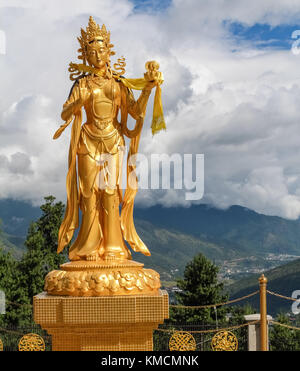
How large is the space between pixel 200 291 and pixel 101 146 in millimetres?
11330

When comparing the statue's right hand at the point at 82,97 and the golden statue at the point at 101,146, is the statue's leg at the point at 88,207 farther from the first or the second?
the statue's right hand at the point at 82,97

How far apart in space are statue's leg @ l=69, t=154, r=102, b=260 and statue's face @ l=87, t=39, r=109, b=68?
1097 millimetres

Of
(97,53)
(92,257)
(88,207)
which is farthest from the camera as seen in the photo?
(97,53)

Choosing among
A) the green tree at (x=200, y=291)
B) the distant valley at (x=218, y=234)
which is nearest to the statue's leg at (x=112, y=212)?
the green tree at (x=200, y=291)

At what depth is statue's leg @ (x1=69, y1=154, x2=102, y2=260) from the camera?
5.66 metres

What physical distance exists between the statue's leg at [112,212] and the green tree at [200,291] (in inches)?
417

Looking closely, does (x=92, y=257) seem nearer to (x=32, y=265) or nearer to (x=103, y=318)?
(x=103, y=318)

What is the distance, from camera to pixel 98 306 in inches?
199

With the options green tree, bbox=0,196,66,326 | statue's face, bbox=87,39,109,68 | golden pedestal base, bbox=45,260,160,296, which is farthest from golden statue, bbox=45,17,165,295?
green tree, bbox=0,196,66,326

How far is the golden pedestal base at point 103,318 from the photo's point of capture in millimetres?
5051

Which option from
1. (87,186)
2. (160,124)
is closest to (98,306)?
A: (87,186)

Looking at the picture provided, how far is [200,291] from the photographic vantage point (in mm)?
16219

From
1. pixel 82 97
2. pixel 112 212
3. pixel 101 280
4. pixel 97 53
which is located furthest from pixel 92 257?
pixel 97 53

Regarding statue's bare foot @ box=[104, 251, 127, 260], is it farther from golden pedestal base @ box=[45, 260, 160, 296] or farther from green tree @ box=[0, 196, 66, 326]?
green tree @ box=[0, 196, 66, 326]
